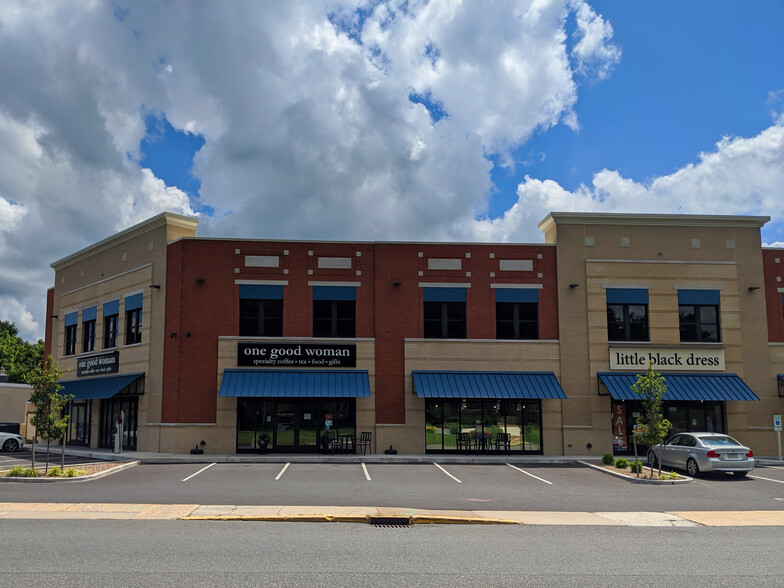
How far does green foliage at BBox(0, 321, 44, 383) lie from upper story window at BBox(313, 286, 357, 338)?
50.5 metres

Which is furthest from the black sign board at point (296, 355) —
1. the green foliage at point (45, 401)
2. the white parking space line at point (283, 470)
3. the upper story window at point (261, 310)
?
the green foliage at point (45, 401)

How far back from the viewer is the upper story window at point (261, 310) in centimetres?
2989

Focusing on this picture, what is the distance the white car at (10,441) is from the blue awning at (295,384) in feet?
42.7

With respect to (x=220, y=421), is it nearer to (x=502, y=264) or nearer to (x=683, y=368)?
(x=502, y=264)

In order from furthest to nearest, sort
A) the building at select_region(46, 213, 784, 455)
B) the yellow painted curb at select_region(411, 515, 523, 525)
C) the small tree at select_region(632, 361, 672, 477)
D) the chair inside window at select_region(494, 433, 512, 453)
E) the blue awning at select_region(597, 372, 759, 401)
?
1. the chair inside window at select_region(494, 433, 512, 453)
2. the building at select_region(46, 213, 784, 455)
3. the blue awning at select_region(597, 372, 759, 401)
4. the small tree at select_region(632, 361, 672, 477)
5. the yellow painted curb at select_region(411, 515, 523, 525)

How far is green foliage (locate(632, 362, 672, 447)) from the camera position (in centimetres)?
2289

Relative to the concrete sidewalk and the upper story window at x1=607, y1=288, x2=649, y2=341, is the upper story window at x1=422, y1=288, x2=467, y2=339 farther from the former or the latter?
the concrete sidewalk

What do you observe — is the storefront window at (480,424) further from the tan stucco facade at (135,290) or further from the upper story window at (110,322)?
the upper story window at (110,322)

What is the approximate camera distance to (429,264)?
99.5 ft

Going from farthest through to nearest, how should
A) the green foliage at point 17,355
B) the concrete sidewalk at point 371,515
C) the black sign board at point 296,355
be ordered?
the green foliage at point 17,355
the black sign board at point 296,355
the concrete sidewalk at point 371,515

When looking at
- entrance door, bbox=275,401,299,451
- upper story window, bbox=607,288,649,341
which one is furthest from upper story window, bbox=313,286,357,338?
upper story window, bbox=607,288,649,341

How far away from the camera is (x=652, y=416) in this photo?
22984 millimetres

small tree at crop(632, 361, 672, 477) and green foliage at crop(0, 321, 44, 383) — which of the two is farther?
green foliage at crop(0, 321, 44, 383)

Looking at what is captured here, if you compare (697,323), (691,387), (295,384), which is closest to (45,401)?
(295,384)
